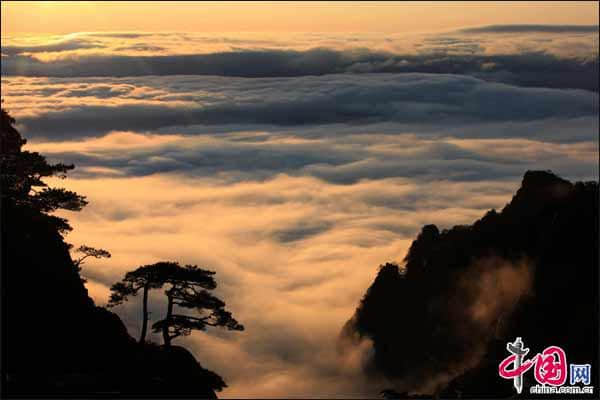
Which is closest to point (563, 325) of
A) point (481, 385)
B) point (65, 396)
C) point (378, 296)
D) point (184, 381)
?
point (481, 385)

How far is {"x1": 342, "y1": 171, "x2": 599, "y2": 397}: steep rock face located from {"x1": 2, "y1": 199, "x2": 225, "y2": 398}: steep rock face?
17909 millimetres

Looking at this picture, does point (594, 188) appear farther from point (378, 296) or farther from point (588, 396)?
point (378, 296)

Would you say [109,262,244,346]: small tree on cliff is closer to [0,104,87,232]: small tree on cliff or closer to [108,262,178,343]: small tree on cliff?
[108,262,178,343]: small tree on cliff

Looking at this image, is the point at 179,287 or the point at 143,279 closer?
the point at 143,279

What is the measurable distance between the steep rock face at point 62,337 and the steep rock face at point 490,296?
58.8ft

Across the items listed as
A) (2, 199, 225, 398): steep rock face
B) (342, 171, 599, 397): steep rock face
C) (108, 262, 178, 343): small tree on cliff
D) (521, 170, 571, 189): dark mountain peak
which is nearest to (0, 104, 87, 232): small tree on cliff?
(2, 199, 225, 398): steep rock face

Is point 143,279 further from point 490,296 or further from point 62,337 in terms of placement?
point 490,296

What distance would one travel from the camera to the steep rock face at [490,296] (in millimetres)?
47797

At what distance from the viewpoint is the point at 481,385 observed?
152ft

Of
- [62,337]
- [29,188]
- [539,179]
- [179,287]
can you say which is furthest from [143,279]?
[539,179]

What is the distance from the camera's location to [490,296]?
73.5 metres

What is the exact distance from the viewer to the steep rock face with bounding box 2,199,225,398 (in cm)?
3772

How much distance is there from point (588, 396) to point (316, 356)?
73.4 m

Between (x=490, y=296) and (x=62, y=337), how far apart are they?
1746 inches
